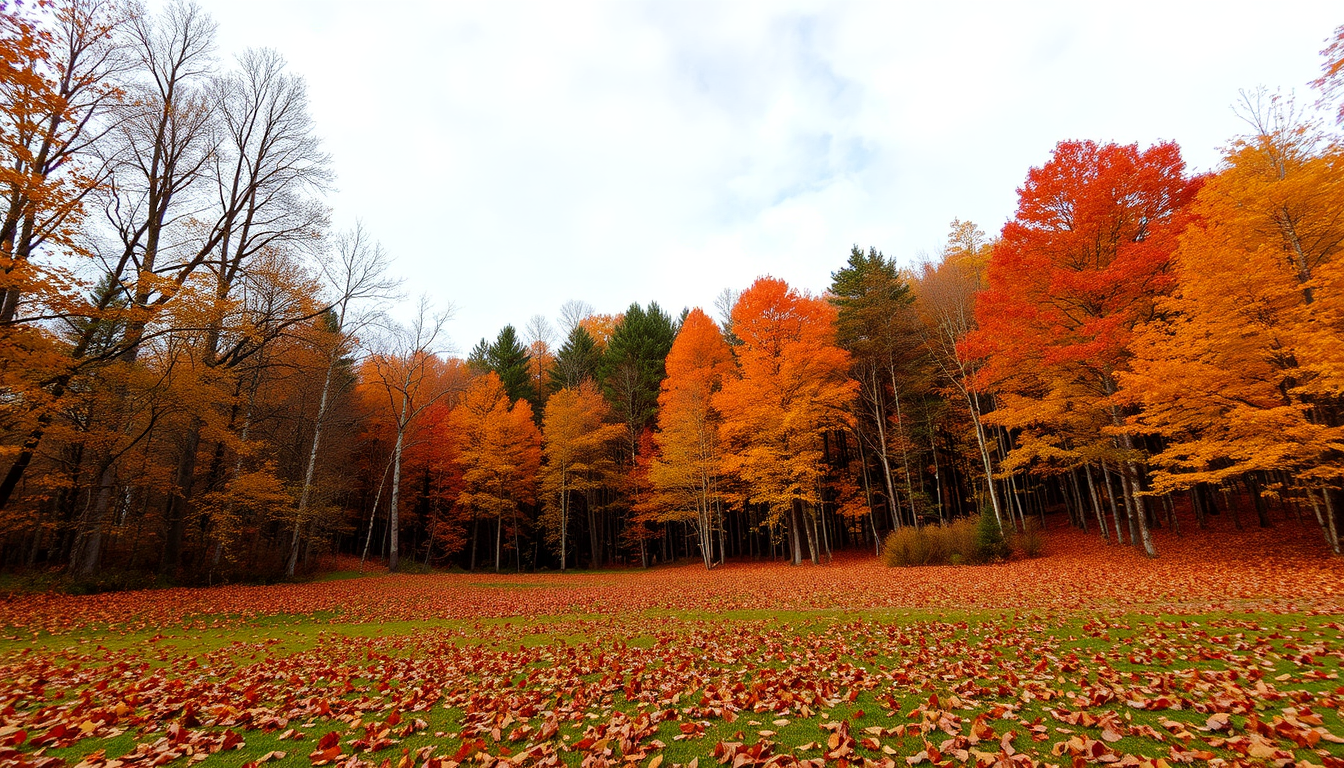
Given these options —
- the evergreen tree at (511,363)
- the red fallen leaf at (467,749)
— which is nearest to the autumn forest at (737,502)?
the red fallen leaf at (467,749)

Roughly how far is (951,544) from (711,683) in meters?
16.8

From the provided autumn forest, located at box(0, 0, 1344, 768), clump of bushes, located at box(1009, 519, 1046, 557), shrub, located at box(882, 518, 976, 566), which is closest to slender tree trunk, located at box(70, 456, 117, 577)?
autumn forest, located at box(0, 0, 1344, 768)

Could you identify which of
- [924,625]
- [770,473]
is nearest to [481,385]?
[770,473]

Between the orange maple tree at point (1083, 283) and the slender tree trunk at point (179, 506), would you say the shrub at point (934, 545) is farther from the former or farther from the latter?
the slender tree trunk at point (179, 506)

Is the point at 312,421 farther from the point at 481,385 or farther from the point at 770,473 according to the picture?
the point at 770,473

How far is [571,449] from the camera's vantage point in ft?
100.0

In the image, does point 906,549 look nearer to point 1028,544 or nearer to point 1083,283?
point 1028,544

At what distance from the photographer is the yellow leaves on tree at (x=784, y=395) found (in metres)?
22.9

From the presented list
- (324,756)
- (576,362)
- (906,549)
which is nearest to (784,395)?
(906,549)

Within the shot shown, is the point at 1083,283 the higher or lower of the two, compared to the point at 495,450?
higher

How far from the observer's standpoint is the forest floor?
11.7ft

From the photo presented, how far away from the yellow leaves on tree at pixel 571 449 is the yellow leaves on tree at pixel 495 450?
1.68 metres

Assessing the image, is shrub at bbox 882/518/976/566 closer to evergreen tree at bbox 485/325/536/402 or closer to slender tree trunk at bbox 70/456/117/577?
slender tree trunk at bbox 70/456/117/577

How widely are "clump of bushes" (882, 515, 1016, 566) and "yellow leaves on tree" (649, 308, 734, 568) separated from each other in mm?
8947
